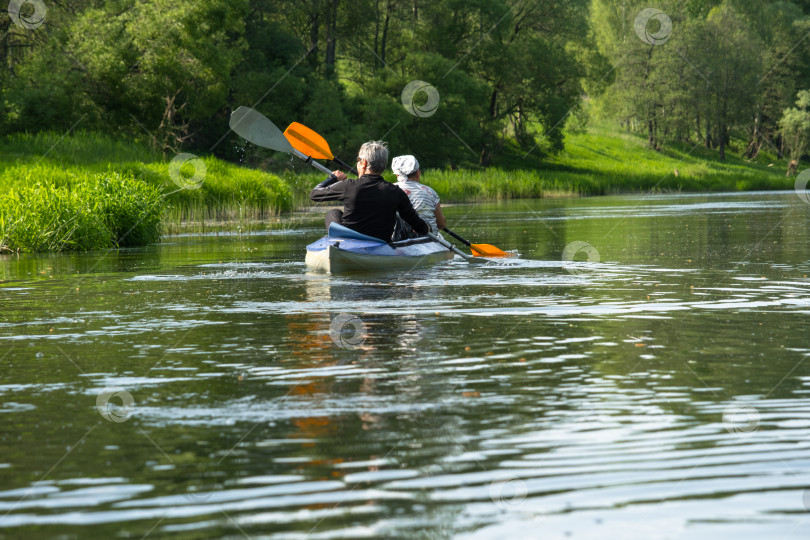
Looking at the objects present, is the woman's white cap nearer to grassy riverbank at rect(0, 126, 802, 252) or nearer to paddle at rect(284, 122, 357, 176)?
paddle at rect(284, 122, 357, 176)

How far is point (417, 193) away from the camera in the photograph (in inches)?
566

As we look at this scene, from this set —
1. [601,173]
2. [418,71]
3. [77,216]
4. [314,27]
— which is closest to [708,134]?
[601,173]

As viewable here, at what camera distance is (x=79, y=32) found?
119 ft

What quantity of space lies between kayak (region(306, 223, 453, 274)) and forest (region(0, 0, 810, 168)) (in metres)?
22.3

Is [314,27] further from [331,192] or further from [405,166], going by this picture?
[331,192]

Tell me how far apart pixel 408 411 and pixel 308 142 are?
10.4 meters

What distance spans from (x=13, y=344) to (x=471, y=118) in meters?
49.5

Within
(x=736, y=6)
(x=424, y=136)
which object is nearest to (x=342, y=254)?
(x=424, y=136)

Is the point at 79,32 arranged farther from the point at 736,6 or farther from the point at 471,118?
the point at 736,6

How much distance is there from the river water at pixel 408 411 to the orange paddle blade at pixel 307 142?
419 centimetres

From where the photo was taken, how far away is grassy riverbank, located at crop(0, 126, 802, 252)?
17141mm

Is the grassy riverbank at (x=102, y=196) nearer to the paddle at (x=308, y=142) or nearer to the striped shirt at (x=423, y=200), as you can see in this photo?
the paddle at (x=308, y=142)

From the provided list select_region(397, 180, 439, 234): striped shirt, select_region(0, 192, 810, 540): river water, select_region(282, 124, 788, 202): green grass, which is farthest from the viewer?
select_region(282, 124, 788, 202): green grass

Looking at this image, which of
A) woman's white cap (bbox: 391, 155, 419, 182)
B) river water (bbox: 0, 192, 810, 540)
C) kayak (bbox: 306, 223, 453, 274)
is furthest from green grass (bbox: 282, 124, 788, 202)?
river water (bbox: 0, 192, 810, 540)
